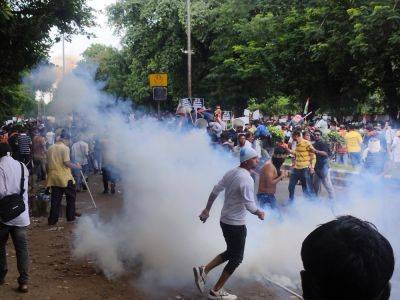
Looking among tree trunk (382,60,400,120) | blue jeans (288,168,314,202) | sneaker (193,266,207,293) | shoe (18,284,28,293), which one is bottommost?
shoe (18,284,28,293)

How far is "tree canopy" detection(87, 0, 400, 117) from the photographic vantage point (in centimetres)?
2452

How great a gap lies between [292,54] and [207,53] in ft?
30.2

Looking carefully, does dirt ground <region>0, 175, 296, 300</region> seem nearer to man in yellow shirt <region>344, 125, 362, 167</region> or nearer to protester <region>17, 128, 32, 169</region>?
protester <region>17, 128, 32, 169</region>

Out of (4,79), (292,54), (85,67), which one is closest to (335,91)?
(292,54)

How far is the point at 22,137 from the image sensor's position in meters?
16.6

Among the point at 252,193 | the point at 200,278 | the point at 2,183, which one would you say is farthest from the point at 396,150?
the point at 2,183

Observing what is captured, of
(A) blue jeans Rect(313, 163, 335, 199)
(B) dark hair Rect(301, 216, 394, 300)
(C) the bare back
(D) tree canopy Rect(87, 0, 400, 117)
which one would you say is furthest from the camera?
(D) tree canopy Rect(87, 0, 400, 117)

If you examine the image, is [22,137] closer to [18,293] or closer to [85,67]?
[85,67]

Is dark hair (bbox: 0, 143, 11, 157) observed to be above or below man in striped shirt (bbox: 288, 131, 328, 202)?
above

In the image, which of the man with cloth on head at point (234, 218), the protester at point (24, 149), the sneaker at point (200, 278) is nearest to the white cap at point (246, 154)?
the man with cloth on head at point (234, 218)

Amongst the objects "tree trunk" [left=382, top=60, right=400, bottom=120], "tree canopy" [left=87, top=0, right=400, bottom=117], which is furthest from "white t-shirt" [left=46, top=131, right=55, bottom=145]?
"tree trunk" [left=382, top=60, right=400, bottom=120]

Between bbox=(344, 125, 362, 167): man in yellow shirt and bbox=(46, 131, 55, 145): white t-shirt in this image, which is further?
bbox=(46, 131, 55, 145): white t-shirt

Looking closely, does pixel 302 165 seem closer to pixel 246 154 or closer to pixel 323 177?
pixel 323 177

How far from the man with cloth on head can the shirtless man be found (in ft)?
9.21
